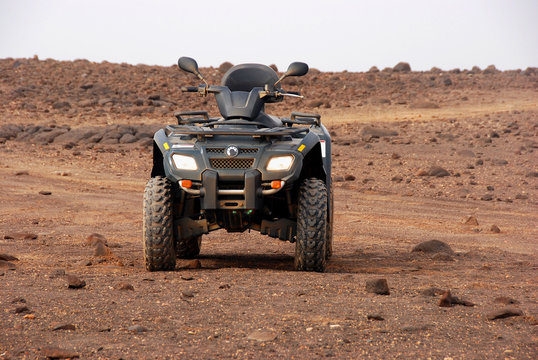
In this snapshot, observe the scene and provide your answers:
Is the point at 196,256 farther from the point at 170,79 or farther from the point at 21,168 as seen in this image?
the point at 170,79

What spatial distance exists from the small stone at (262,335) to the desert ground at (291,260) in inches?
0.8

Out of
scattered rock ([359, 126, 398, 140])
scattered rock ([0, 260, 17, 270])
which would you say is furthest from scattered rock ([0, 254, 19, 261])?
scattered rock ([359, 126, 398, 140])

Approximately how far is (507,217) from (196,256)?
709 centimetres

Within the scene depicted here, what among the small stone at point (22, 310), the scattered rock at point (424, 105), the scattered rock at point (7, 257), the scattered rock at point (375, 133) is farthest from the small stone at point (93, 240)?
the scattered rock at point (424, 105)

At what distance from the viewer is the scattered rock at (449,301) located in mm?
6438

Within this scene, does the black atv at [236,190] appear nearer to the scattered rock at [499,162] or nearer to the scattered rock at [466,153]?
the scattered rock at [499,162]

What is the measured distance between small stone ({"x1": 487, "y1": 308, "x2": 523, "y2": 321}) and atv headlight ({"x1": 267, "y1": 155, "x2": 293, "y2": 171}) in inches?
102

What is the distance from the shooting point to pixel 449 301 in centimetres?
647

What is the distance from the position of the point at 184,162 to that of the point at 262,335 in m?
2.99

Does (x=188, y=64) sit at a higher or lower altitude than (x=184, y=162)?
higher

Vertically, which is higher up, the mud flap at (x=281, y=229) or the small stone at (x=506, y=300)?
the mud flap at (x=281, y=229)

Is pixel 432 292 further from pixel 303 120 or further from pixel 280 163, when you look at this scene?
pixel 303 120

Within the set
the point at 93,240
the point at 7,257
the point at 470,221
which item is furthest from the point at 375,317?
the point at 470,221

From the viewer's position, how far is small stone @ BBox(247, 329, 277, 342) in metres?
5.26
